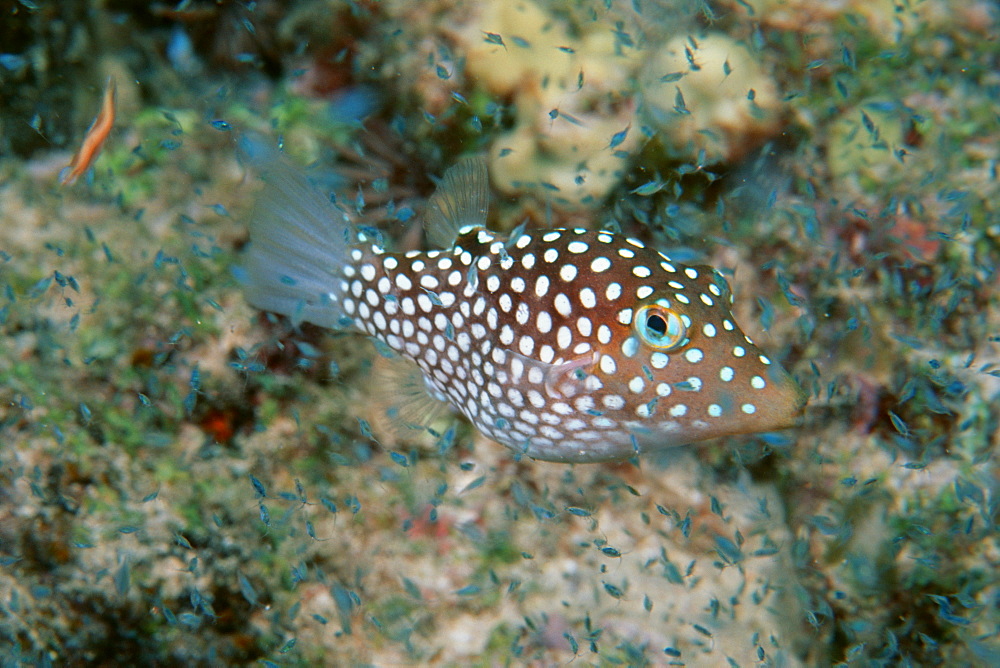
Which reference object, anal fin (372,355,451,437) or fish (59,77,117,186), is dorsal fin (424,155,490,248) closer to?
anal fin (372,355,451,437)

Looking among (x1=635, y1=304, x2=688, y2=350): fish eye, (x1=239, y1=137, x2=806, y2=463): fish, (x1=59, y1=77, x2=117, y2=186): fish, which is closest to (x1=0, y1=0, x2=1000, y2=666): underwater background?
(x1=59, y1=77, x2=117, y2=186): fish

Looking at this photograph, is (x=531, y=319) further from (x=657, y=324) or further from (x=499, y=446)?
(x=499, y=446)

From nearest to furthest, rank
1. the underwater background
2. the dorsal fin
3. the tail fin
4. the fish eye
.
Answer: the fish eye, the dorsal fin, the tail fin, the underwater background

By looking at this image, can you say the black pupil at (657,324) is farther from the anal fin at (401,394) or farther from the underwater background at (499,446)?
the anal fin at (401,394)

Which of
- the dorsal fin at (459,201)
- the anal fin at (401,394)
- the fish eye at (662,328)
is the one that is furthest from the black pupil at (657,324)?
the anal fin at (401,394)

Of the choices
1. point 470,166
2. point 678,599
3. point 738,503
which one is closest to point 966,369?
point 738,503

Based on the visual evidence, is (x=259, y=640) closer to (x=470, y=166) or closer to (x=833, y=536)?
(x=470, y=166)

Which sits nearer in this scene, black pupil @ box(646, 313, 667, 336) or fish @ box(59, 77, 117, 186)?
black pupil @ box(646, 313, 667, 336)
